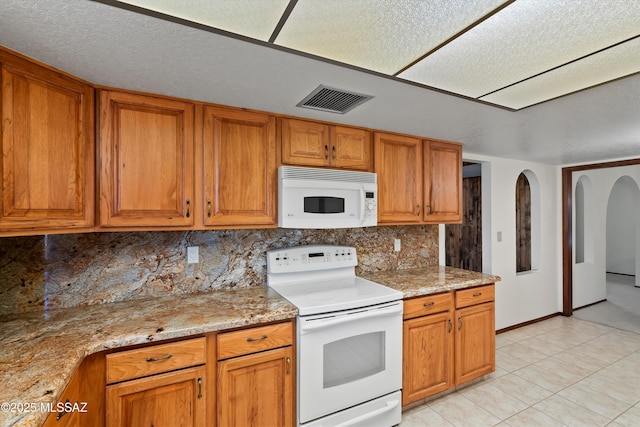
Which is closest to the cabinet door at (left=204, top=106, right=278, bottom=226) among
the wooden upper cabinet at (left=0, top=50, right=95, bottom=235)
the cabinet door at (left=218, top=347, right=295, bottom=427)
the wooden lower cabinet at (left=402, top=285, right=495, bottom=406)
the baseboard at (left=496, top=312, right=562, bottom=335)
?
the wooden upper cabinet at (left=0, top=50, right=95, bottom=235)

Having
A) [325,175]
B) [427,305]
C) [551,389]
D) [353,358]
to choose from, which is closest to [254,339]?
[353,358]

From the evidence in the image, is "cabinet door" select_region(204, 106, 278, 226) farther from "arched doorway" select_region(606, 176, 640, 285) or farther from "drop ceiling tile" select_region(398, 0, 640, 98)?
"arched doorway" select_region(606, 176, 640, 285)

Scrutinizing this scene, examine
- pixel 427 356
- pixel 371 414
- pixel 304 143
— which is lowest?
pixel 371 414

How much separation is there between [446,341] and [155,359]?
2037mm

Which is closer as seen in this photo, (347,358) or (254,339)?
(254,339)

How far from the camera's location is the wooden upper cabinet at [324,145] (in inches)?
85.9

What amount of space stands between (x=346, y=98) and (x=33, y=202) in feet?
5.31

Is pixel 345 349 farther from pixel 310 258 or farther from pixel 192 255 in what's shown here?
pixel 192 255

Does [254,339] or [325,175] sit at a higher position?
[325,175]

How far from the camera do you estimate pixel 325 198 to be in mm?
2217

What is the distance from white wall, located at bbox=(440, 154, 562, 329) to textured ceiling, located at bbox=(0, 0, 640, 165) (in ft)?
3.62

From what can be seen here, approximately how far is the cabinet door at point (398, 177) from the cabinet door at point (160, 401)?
1.70 meters

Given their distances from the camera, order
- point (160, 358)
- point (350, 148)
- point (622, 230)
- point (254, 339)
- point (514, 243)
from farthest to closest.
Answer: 1. point (622, 230)
2. point (514, 243)
3. point (350, 148)
4. point (254, 339)
5. point (160, 358)

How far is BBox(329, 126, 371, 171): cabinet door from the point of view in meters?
2.34
